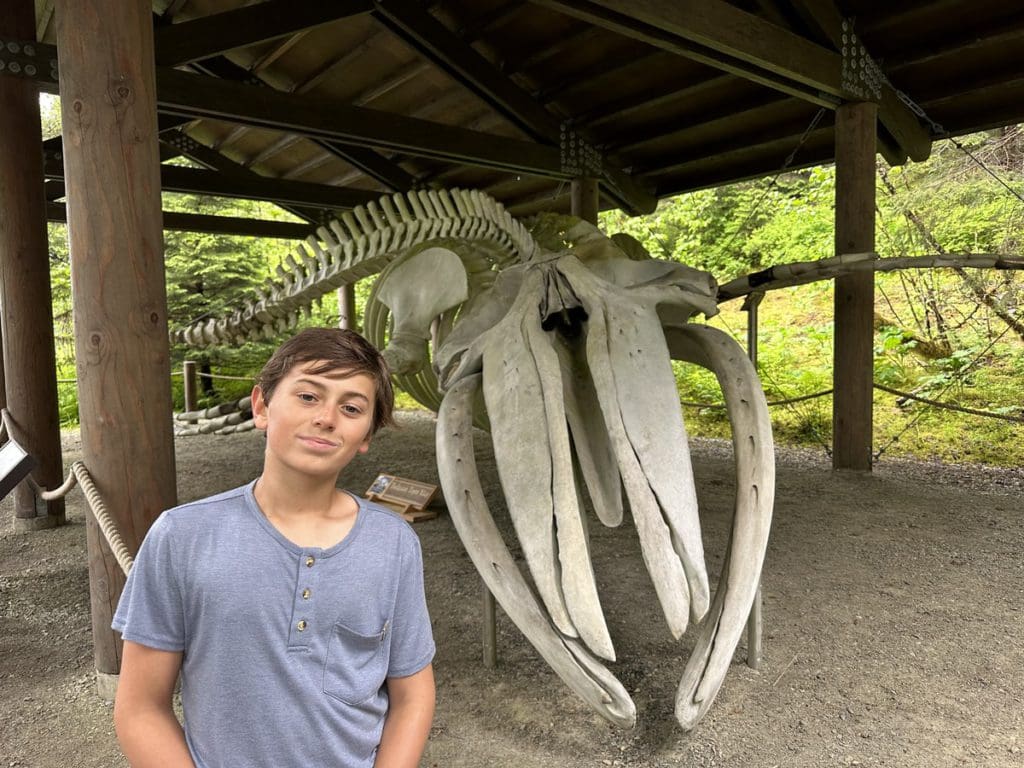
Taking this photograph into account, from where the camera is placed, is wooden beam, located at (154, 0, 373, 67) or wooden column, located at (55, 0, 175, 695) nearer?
wooden column, located at (55, 0, 175, 695)

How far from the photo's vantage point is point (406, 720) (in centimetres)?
104

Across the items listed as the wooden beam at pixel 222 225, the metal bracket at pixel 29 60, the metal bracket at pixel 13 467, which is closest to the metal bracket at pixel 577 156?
the wooden beam at pixel 222 225

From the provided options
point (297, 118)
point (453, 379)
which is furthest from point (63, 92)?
point (297, 118)

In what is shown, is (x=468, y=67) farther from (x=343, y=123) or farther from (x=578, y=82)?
(x=343, y=123)

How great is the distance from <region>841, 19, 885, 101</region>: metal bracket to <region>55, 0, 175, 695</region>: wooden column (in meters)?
4.60

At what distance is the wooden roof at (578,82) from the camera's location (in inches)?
177

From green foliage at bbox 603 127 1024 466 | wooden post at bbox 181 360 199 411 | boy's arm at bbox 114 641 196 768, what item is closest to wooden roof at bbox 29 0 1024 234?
green foliage at bbox 603 127 1024 466

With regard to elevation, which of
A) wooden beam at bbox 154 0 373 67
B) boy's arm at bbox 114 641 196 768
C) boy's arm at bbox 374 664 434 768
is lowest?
boy's arm at bbox 374 664 434 768

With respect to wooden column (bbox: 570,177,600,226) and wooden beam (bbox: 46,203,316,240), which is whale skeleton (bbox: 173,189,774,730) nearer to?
wooden column (bbox: 570,177,600,226)

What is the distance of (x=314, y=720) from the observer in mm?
961

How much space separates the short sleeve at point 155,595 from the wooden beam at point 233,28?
14.9 ft

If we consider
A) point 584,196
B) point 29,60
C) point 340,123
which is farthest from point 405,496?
point 584,196

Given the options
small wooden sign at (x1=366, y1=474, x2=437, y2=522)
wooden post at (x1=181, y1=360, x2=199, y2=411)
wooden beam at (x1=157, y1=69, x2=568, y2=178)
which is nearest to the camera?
small wooden sign at (x1=366, y1=474, x2=437, y2=522)

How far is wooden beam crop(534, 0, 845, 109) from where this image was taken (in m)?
3.69
